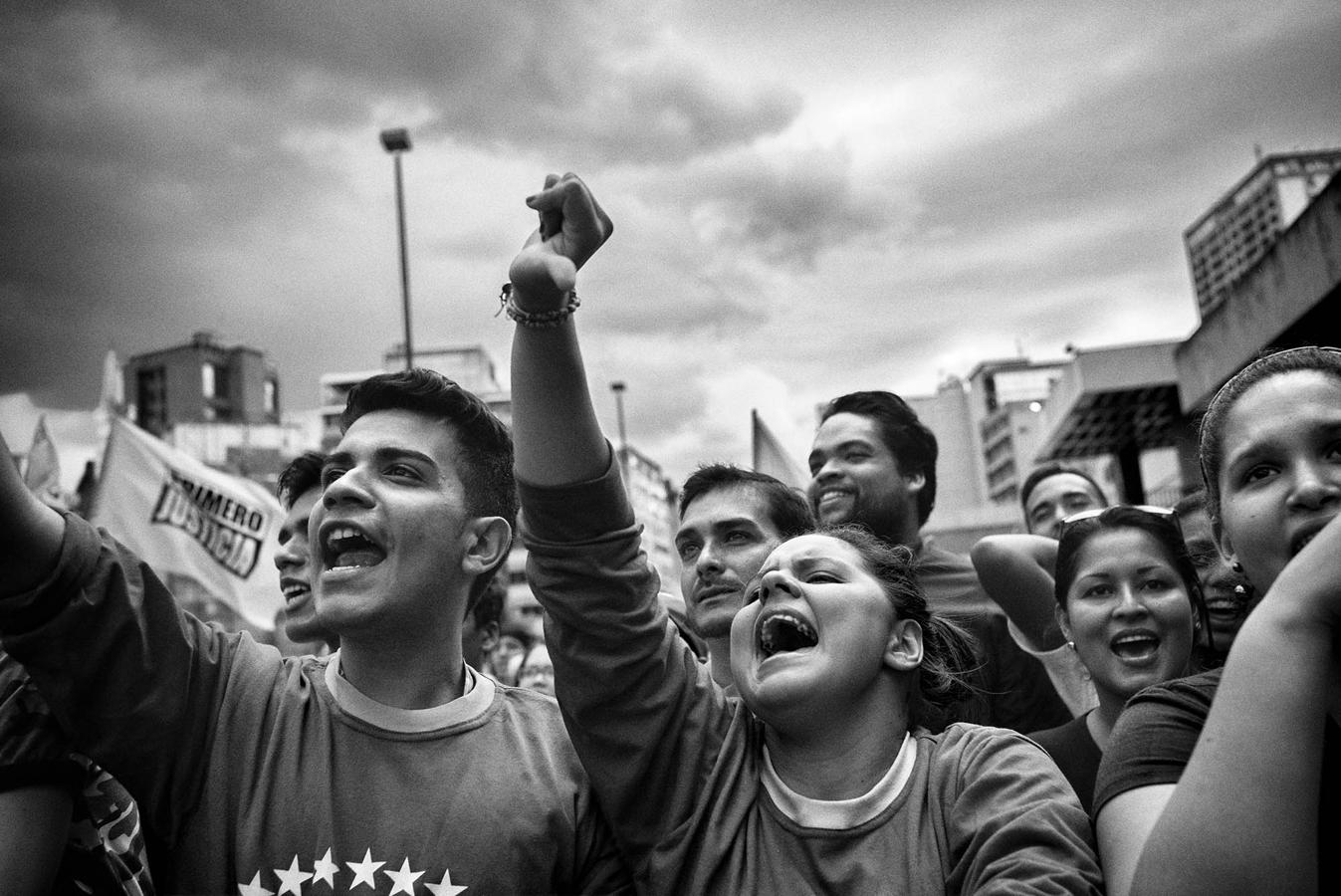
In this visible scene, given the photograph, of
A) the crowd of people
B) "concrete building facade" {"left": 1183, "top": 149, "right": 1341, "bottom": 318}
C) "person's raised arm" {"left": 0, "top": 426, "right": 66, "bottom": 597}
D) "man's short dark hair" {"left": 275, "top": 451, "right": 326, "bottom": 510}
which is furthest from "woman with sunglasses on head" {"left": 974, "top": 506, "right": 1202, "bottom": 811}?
"concrete building facade" {"left": 1183, "top": 149, "right": 1341, "bottom": 318}

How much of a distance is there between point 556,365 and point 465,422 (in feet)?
2.45

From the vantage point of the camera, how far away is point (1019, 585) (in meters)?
4.26

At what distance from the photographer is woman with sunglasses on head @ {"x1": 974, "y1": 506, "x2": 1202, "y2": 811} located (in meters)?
3.30

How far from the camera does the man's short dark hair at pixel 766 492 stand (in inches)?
153

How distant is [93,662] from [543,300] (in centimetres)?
113

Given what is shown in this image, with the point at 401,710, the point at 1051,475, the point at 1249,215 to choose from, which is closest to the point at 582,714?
the point at 401,710

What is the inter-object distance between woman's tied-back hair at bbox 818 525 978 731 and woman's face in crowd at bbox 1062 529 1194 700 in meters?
0.61

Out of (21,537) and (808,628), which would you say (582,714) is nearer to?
(808,628)

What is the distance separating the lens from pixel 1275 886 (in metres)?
1.73

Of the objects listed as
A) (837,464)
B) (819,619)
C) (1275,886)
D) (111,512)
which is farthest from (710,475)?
(111,512)

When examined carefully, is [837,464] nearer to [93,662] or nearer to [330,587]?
[330,587]

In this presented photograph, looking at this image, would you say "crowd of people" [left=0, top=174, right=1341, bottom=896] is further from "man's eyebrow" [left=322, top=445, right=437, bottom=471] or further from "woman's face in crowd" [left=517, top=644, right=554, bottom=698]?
"woman's face in crowd" [left=517, top=644, right=554, bottom=698]

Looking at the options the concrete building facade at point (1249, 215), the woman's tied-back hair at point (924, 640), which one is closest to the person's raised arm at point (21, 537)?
the woman's tied-back hair at point (924, 640)

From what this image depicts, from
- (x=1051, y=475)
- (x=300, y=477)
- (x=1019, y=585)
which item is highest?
(x=300, y=477)
